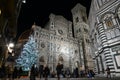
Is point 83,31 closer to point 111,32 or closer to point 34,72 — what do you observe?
point 111,32

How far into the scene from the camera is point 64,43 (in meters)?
46.5

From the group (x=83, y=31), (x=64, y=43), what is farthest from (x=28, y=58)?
(x=83, y=31)

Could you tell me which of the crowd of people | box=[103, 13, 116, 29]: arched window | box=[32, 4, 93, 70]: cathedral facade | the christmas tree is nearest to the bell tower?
box=[32, 4, 93, 70]: cathedral facade

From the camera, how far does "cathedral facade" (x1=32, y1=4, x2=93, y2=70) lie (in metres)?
39.4

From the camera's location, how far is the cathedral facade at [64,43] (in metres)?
39.4

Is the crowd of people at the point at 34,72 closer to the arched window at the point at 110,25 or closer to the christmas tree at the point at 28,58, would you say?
the arched window at the point at 110,25

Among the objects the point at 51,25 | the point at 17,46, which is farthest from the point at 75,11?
the point at 17,46

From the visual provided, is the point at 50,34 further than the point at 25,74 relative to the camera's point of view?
Yes

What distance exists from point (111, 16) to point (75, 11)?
49.0 meters

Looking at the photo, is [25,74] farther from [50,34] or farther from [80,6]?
[80,6]

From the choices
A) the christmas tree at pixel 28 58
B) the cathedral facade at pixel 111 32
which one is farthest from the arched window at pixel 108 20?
the christmas tree at pixel 28 58

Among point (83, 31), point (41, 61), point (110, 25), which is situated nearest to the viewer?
point (110, 25)

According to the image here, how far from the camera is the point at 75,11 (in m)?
62.2

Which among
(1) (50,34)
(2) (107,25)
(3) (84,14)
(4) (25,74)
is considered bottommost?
(4) (25,74)
